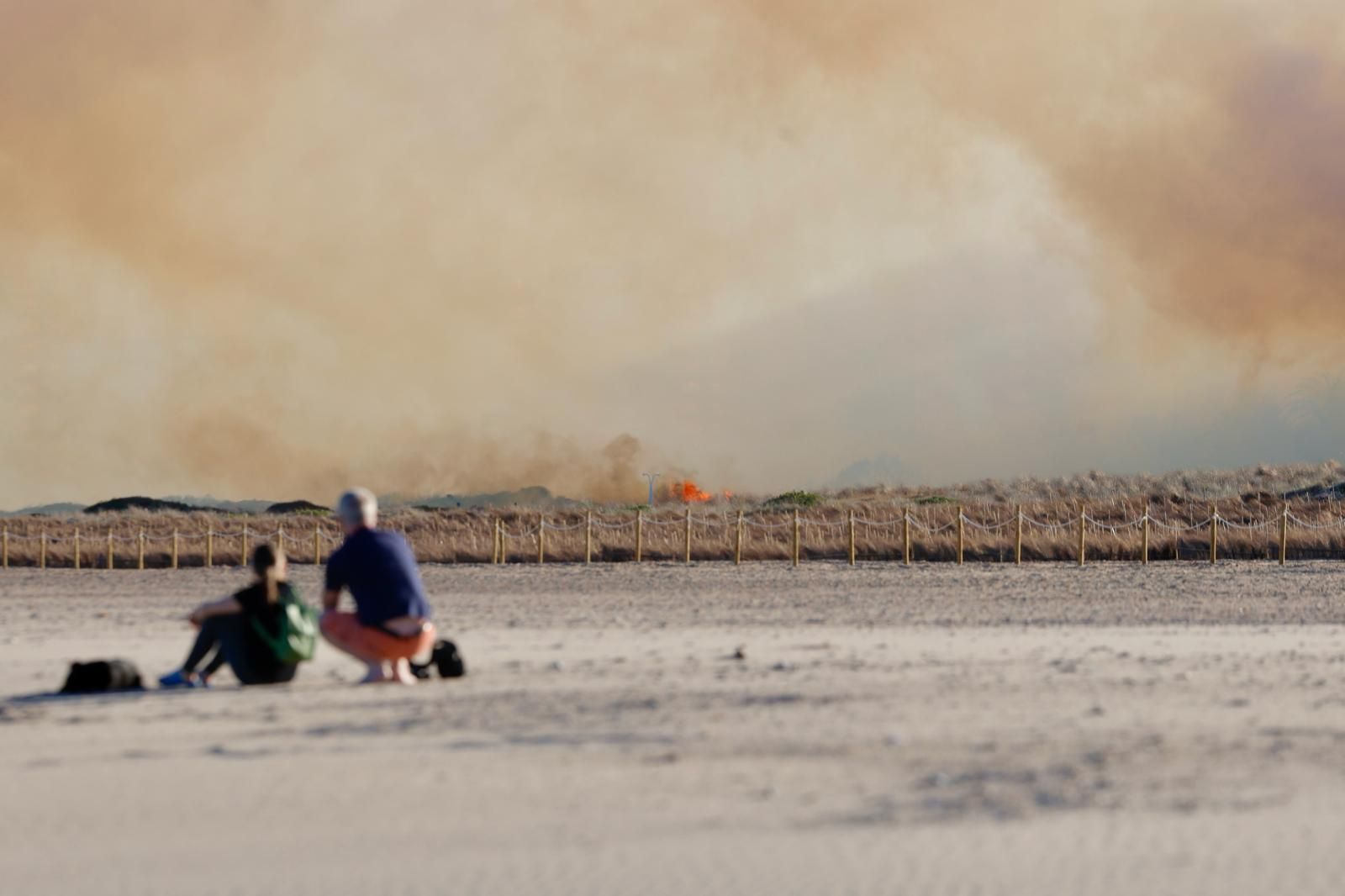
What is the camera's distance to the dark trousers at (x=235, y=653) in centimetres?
1028

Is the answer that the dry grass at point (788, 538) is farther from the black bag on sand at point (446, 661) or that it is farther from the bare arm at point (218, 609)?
the bare arm at point (218, 609)

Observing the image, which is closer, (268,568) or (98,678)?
(268,568)

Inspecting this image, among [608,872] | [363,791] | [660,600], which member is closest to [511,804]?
[363,791]

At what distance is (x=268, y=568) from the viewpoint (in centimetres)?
1002

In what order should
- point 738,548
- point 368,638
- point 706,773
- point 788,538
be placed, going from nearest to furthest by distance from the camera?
point 706,773
point 368,638
point 738,548
point 788,538

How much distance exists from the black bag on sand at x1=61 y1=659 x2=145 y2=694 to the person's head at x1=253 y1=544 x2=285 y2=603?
1070 millimetres

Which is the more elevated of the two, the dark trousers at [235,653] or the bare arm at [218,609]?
the bare arm at [218,609]

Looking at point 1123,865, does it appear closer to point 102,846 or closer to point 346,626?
point 102,846

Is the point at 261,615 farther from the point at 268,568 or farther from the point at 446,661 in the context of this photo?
the point at 446,661

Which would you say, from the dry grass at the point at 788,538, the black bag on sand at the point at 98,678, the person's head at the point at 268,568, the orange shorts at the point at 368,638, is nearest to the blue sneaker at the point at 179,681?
the black bag on sand at the point at 98,678

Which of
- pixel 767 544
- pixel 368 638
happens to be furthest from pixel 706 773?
pixel 767 544

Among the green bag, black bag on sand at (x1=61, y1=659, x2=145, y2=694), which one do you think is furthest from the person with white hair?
black bag on sand at (x1=61, y1=659, x2=145, y2=694)

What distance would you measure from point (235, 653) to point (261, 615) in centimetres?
31

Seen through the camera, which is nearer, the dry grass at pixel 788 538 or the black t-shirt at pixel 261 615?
the black t-shirt at pixel 261 615
